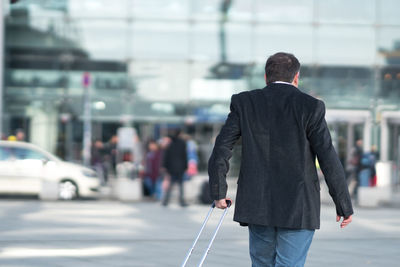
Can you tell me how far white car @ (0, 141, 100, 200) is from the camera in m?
19.3

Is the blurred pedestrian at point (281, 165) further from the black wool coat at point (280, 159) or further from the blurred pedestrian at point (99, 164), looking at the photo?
the blurred pedestrian at point (99, 164)

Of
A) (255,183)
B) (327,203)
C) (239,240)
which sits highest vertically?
(255,183)

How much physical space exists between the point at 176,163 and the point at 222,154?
40.5 feet

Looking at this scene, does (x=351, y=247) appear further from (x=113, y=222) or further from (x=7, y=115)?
(x=7, y=115)

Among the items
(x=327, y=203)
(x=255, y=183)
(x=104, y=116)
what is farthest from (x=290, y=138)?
(x=104, y=116)

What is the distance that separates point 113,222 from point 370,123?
56.8 ft

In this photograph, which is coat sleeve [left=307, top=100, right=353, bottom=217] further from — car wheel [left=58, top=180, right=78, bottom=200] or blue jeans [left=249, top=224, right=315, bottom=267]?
car wheel [left=58, top=180, right=78, bottom=200]

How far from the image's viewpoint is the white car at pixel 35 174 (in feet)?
63.2

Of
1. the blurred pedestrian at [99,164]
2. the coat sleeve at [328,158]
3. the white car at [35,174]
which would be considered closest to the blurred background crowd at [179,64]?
the blurred pedestrian at [99,164]

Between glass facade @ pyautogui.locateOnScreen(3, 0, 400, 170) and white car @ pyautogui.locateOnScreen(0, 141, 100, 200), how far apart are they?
28.4 feet

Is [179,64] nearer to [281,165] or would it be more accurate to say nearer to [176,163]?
[176,163]

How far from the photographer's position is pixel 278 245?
4898mm

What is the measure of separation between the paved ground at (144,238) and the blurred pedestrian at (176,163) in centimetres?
53

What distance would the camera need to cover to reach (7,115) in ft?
94.0
